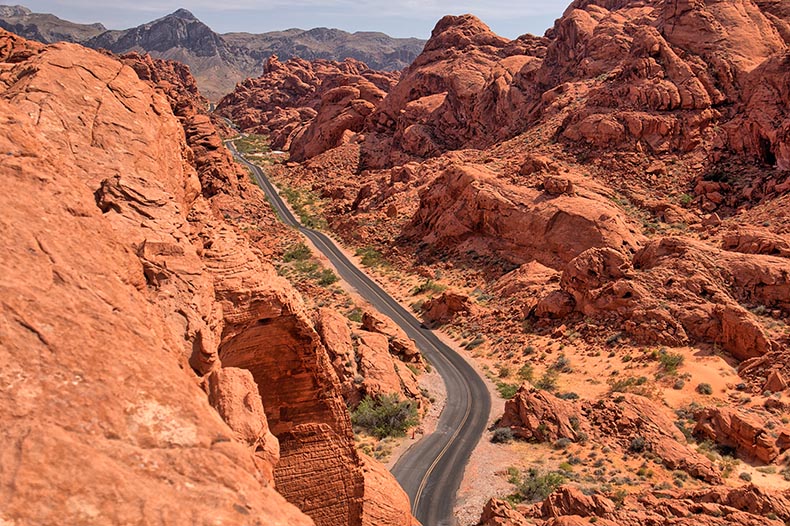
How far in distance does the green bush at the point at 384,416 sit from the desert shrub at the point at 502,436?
3.98 metres

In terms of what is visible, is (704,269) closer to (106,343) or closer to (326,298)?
(326,298)

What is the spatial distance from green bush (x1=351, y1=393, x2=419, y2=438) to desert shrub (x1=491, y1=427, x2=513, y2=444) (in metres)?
3.98

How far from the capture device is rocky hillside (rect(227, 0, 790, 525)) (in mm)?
26062

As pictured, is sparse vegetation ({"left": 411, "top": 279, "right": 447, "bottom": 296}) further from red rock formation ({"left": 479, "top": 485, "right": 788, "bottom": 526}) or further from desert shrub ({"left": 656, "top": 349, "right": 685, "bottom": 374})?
red rock formation ({"left": 479, "top": 485, "right": 788, "bottom": 526})

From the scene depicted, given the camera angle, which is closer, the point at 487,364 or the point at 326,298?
the point at 487,364

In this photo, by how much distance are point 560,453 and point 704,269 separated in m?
18.2

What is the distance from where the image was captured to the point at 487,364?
3912cm

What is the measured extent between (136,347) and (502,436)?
960 inches

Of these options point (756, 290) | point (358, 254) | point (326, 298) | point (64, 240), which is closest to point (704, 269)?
point (756, 290)

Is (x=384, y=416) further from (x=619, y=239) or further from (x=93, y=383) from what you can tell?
(x=619, y=239)

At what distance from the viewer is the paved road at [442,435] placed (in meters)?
23.5

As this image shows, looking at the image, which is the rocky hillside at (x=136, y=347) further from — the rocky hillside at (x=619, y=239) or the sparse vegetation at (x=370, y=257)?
the sparse vegetation at (x=370, y=257)

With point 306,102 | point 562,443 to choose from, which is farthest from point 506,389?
point 306,102

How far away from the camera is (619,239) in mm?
44500
